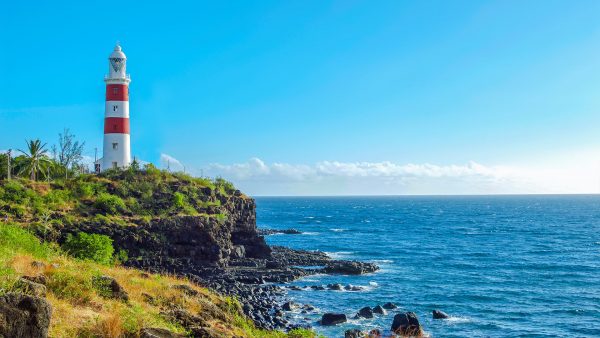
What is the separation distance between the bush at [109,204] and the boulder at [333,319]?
28338 mm

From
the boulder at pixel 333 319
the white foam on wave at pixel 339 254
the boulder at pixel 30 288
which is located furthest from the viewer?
the white foam on wave at pixel 339 254

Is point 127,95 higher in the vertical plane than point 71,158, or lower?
higher

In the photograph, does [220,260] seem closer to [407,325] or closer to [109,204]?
[109,204]

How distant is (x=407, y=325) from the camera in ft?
132

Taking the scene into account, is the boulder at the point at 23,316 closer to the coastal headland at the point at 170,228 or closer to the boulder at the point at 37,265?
the boulder at the point at 37,265

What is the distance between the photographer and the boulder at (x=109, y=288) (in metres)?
16.2

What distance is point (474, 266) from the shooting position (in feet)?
242

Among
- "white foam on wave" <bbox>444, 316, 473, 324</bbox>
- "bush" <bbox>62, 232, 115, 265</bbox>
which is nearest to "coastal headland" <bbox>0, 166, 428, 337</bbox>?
"bush" <bbox>62, 232, 115, 265</bbox>

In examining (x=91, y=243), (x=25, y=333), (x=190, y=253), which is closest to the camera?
(x=25, y=333)

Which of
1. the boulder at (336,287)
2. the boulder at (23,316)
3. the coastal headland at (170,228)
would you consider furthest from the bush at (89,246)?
the boulder at (23,316)

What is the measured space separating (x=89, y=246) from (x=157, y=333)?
37239mm

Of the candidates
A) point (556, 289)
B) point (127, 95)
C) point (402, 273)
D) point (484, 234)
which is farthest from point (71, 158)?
point (484, 234)

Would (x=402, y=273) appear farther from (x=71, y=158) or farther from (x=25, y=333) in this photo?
(x=25, y=333)

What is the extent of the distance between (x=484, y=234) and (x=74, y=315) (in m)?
118
